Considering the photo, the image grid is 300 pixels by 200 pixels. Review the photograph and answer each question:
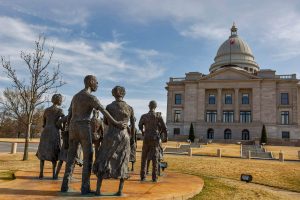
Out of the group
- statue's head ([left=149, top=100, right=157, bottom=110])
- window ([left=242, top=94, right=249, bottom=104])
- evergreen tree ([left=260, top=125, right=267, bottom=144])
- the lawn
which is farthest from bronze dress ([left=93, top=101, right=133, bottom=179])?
window ([left=242, top=94, right=249, bottom=104])

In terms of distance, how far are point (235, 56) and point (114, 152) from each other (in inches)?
3152

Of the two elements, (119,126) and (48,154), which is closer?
(119,126)

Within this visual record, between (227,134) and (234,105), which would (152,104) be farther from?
(234,105)

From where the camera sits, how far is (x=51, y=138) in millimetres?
10367

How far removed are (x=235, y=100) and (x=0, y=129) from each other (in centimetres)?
5305

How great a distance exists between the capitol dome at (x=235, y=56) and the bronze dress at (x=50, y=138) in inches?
2946

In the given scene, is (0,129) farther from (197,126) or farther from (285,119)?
(285,119)

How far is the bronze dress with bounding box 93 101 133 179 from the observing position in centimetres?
755

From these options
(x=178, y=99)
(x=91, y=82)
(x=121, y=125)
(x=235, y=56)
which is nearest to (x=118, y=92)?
(x=91, y=82)

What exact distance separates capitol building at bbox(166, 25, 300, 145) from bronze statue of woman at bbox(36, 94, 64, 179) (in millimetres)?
56343

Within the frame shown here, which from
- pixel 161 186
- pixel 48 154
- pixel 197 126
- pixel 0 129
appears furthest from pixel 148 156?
pixel 0 129

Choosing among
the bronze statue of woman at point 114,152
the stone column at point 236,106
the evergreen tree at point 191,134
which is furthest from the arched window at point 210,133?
the bronze statue of woman at point 114,152

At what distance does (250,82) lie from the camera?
6825 cm

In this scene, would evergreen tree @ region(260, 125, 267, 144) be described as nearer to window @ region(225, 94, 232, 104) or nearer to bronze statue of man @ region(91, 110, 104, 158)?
window @ region(225, 94, 232, 104)
